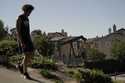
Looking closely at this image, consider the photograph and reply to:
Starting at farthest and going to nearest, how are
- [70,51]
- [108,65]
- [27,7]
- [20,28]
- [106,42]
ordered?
[106,42] < [70,51] < [108,65] < [20,28] < [27,7]

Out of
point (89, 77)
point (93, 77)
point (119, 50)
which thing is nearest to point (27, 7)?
point (89, 77)

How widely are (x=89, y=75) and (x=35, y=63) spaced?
3.97 metres

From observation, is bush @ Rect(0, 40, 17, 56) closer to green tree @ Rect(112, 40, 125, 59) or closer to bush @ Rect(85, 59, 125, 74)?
bush @ Rect(85, 59, 125, 74)

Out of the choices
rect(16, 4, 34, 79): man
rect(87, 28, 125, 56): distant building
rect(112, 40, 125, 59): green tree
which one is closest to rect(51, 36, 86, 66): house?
rect(112, 40, 125, 59): green tree

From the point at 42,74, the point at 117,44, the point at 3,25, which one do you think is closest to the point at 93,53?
the point at 117,44

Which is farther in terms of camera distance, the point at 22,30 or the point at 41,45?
the point at 41,45

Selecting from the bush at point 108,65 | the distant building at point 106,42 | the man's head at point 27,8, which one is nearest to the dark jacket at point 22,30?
the man's head at point 27,8

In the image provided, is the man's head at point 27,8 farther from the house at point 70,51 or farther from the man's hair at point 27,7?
the house at point 70,51

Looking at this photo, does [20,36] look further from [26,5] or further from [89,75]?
[89,75]

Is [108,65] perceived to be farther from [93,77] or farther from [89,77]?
[89,77]

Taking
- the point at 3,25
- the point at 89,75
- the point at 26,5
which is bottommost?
the point at 89,75

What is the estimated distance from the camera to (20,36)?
22.4 ft

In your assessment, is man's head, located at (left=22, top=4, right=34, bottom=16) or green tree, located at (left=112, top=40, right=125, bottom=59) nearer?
man's head, located at (left=22, top=4, right=34, bottom=16)

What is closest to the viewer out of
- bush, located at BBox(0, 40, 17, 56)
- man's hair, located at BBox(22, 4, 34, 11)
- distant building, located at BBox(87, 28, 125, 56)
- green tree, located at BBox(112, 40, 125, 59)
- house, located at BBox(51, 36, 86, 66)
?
man's hair, located at BBox(22, 4, 34, 11)
